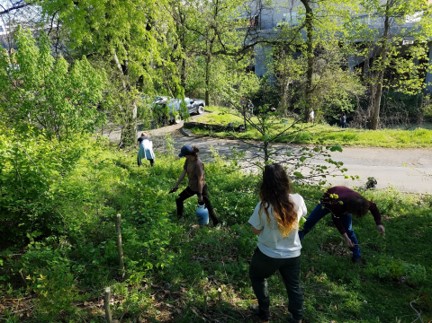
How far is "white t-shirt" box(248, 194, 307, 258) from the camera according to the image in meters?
3.05

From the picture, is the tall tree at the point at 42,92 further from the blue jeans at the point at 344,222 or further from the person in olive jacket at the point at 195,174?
the blue jeans at the point at 344,222

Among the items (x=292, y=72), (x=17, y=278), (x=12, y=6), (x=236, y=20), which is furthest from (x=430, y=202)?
(x=236, y=20)

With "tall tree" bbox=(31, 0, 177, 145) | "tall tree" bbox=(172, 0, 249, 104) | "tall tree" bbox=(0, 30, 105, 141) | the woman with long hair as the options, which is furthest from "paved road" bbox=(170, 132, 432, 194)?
"tall tree" bbox=(172, 0, 249, 104)

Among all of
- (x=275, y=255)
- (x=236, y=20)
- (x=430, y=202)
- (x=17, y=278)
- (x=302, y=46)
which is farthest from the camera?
(x=236, y=20)

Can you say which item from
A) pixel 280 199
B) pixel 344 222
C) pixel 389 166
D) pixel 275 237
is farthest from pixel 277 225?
pixel 389 166

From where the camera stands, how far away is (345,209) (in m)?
4.49

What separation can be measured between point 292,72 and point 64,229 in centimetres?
1997

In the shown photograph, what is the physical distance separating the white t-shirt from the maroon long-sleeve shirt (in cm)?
149

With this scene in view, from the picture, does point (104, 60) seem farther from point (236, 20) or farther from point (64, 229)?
point (236, 20)

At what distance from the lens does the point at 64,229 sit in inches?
170

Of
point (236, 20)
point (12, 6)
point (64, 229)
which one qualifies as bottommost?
point (64, 229)

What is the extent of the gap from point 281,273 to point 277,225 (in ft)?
1.98

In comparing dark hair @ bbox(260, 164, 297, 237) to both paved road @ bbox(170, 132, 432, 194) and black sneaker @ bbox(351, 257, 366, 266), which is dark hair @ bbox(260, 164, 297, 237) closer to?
black sneaker @ bbox(351, 257, 366, 266)

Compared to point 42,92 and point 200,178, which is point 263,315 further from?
point 42,92
